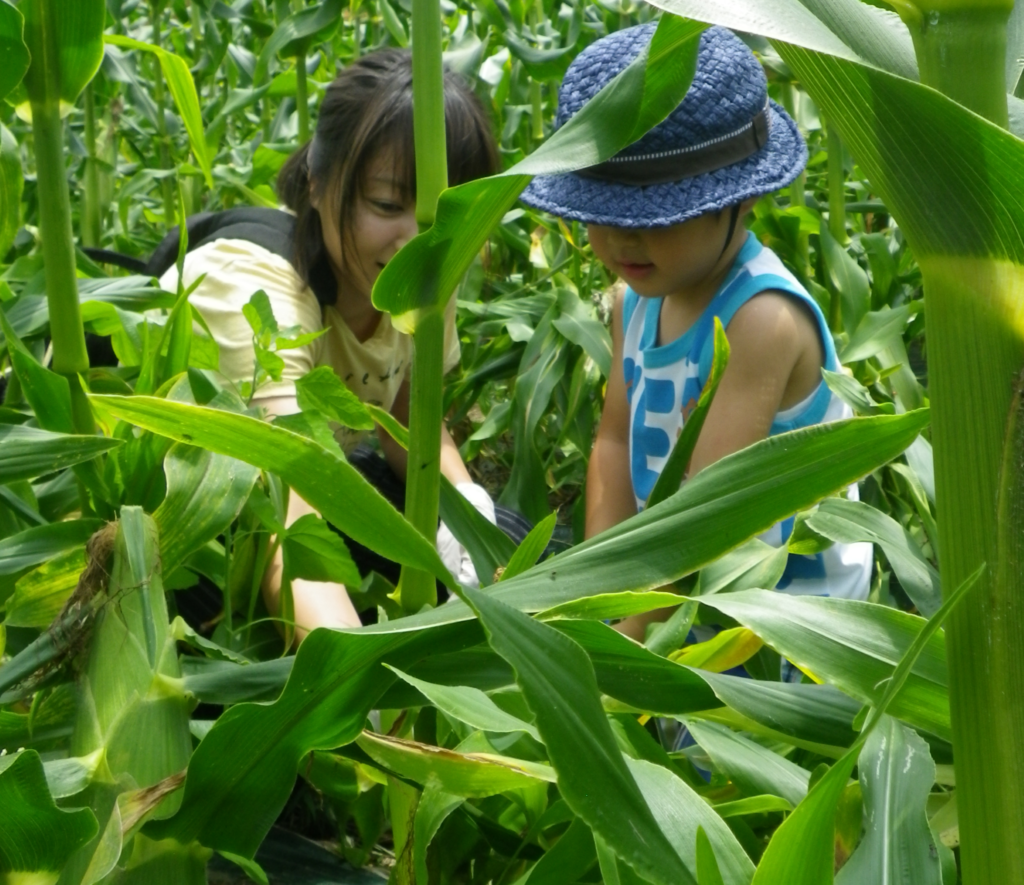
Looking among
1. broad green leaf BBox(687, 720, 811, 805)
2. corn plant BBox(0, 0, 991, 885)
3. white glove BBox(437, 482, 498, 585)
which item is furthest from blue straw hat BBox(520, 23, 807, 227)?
broad green leaf BBox(687, 720, 811, 805)

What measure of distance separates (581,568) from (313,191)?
973 mm

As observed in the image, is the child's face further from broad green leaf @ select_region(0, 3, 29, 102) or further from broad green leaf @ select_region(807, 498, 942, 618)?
broad green leaf @ select_region(0, 3, 29, 102)

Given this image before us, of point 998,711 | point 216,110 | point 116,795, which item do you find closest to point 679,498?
point 998,711

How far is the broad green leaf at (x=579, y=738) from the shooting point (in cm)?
36

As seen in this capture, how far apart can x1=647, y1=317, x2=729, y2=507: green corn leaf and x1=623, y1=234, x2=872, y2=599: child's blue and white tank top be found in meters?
0.44

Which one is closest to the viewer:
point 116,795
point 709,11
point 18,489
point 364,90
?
point 709,11

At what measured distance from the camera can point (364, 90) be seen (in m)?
1.30

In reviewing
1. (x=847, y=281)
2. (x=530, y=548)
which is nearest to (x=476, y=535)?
(x=530, y=548)

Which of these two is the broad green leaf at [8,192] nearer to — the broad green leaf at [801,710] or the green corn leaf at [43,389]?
the green corn leaf at [43,389]

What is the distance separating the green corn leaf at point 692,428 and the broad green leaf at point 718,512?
90 mm

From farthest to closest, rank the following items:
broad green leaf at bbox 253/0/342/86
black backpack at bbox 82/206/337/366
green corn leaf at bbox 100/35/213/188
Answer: broad green leaf at bbox 253/0/342/86, black backpack at bbox 82/206/337/366, green corn leaf at bbox 100/35/213/188

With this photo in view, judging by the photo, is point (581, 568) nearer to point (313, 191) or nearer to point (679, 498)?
point (679, 498)

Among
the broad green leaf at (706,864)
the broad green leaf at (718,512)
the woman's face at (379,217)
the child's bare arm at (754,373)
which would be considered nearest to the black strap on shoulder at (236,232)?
the woman's face at (379,217)

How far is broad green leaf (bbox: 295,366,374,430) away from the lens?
69 centimetres
